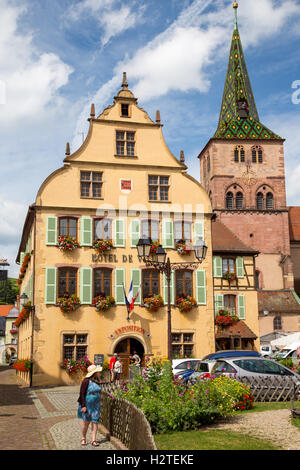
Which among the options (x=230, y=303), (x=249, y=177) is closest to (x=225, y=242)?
(x=230, y=303)

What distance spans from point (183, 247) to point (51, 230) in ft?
22.6

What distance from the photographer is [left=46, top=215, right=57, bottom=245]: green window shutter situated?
2655cm

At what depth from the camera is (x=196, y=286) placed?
92.3 feet

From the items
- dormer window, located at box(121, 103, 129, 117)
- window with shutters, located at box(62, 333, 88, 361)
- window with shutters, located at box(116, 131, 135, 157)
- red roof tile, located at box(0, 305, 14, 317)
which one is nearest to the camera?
window with shutters, located at box(62, 333, 88, 361)

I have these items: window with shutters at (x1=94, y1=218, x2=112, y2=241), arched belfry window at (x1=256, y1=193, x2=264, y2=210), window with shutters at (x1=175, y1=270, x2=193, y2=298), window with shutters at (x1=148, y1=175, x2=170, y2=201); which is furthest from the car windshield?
arched belfry window at (x1=256, y1=193, x2=264, y2=210)

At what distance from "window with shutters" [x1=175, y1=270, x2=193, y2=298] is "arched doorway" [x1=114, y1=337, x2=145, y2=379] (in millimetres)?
3280

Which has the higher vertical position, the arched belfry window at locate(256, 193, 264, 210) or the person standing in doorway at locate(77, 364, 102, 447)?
the arched belfry window at locate(256, 193, 264, 210)

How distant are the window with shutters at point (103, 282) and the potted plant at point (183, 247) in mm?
3800

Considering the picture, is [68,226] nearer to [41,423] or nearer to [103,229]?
[103,229]

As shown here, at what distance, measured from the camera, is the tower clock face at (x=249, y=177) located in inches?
2324

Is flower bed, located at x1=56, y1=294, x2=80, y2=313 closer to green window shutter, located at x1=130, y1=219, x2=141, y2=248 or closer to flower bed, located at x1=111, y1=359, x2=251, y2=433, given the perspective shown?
green window shutter, located at x1=130, y1=219, x2=141, y2=248
